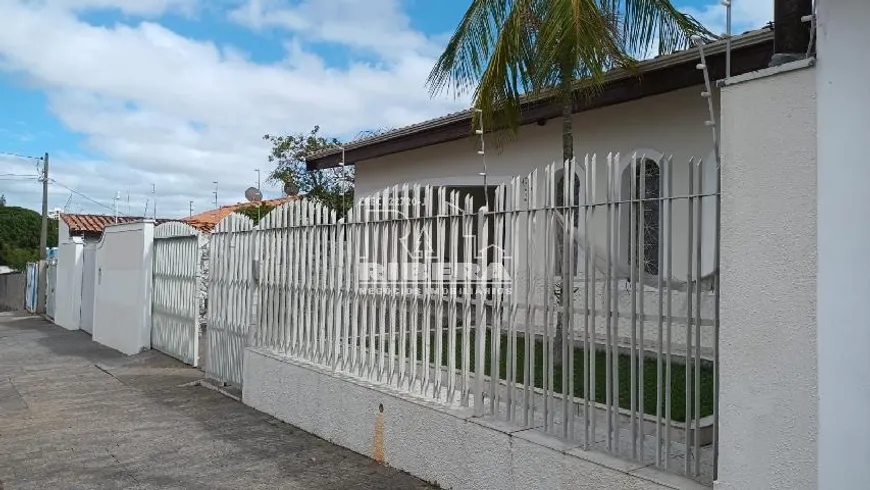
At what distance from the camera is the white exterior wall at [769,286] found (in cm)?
275

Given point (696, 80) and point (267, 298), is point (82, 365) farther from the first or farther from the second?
point (696, 80)

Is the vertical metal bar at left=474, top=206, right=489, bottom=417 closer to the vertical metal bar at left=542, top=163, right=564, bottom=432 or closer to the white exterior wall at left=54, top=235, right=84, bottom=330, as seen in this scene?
the vertical metal bar at left=542, top=163, right=564, bottom=432

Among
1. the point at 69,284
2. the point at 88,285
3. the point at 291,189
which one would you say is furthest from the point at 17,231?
the point at 291,189

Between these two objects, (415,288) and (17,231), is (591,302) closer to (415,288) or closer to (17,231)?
(415,288)

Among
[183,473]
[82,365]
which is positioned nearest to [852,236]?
[183,473]

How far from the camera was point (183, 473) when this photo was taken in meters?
5.31

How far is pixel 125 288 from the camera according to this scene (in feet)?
42.7

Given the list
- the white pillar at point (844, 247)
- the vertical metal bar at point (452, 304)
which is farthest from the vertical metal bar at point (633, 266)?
the vertical metal bar at point (452, 304)

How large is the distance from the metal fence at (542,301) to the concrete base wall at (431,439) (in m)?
0.13

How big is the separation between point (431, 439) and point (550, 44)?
146 inches

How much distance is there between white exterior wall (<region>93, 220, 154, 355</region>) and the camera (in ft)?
39.8

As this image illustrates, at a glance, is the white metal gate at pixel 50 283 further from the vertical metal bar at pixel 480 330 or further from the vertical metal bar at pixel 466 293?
the vertical metal bar at pixel 480 330

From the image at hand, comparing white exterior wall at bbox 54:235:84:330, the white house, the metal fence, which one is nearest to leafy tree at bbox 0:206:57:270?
white exterior wall at bbox 54:235:84:330

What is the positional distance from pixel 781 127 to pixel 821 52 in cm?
33
